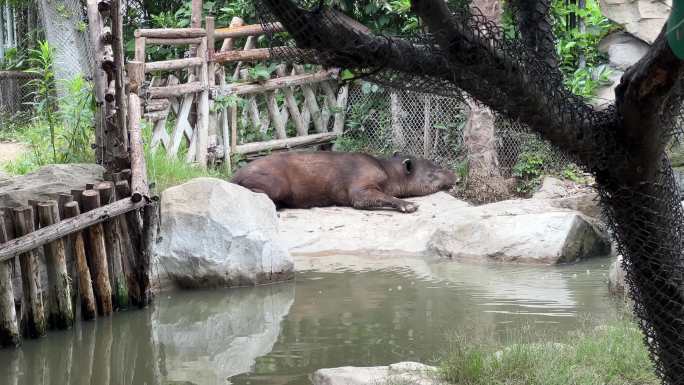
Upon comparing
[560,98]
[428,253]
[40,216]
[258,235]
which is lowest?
[428,253]

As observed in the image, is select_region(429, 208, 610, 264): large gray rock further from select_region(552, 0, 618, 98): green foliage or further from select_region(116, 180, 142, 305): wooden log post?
select_region(552, 0, 618, 98): green foliage

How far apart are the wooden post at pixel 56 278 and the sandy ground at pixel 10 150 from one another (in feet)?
20.4

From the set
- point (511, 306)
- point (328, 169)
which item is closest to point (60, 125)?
point (328, 169)

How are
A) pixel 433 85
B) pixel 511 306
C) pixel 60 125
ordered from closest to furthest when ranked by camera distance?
pixel 433 85, pixel 511 306, pixel 60 125

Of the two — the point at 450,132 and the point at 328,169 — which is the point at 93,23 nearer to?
the point at 328,169

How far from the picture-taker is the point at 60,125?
37.8 feet

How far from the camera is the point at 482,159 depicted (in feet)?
44.1

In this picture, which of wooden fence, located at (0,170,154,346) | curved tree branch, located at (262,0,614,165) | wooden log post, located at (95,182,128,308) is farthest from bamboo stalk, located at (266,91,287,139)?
curved tree branch, located at (262,0,614,165)

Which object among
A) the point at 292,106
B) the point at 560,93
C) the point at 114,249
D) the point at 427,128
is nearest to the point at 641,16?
the point at 427,128

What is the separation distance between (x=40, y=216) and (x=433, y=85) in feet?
15.2

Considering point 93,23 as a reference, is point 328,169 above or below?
below

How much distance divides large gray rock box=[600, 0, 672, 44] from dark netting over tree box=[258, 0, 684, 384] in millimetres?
11142

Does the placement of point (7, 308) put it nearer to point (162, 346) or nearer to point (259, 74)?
point (162, 346)

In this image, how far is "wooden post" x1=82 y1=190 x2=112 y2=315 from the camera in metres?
7.44
